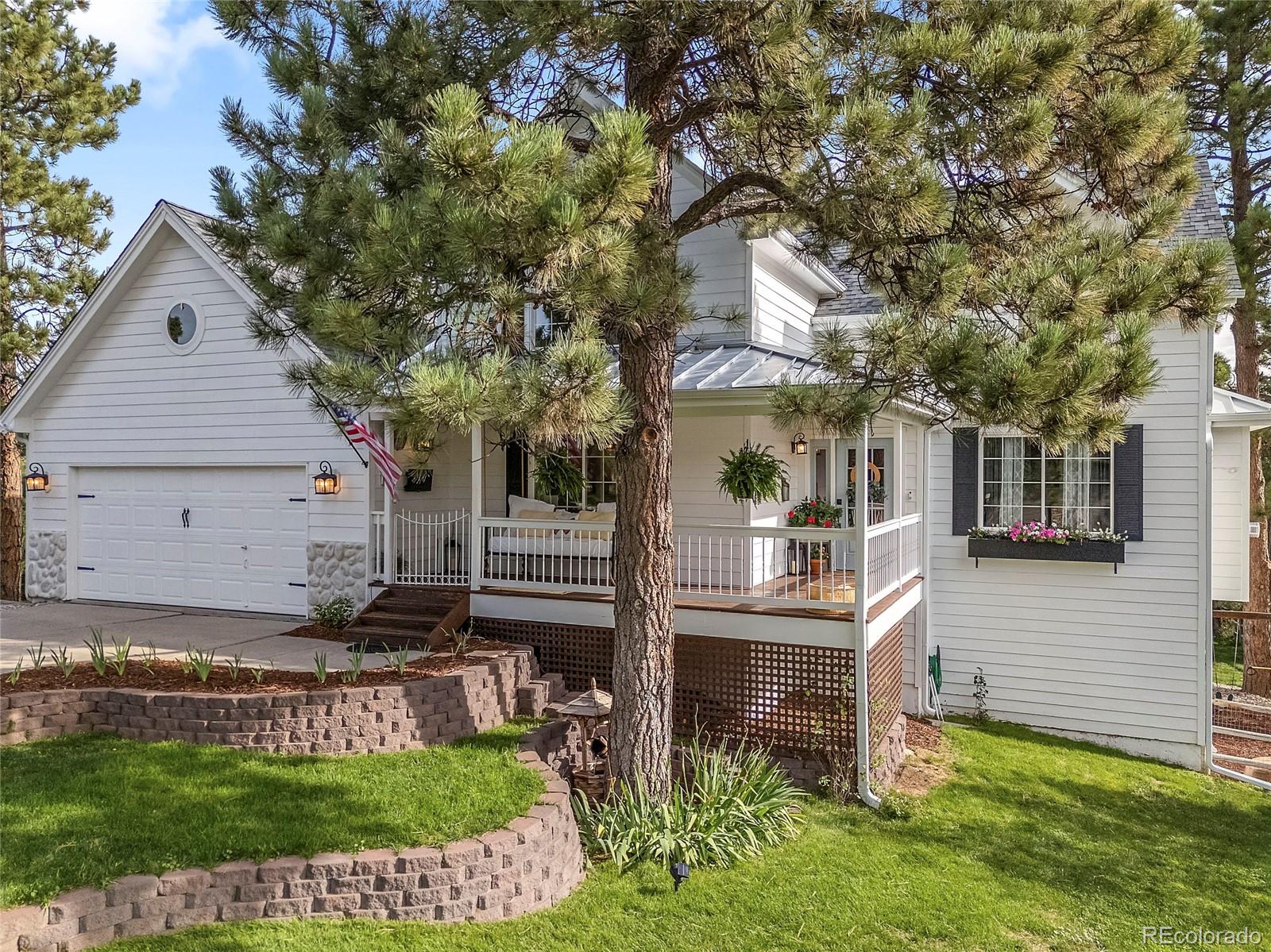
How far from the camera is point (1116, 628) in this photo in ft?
31.7

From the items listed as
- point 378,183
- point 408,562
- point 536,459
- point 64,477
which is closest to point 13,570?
point 64,477

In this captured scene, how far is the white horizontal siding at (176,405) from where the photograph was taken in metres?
10.2

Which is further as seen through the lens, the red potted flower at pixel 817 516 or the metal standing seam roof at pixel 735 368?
the red potted flower at pixel 817 516

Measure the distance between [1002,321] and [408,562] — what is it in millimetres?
7221

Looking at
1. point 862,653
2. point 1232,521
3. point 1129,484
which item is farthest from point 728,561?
point 1232,521

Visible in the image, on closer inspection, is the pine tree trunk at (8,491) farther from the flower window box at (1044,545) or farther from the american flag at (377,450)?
the flower window box at (1044,545)

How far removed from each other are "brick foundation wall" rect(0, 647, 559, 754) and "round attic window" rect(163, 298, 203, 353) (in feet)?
18.6

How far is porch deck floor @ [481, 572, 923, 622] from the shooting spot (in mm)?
7273

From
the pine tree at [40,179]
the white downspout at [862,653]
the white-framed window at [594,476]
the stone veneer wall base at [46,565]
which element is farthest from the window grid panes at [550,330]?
Answer: the pine tree at [40,179]

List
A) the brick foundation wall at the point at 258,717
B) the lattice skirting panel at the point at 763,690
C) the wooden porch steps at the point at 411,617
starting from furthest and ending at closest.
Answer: the wooden porch steps at the point at 411,617, the lattice skirting panel at the point at 763,690, the brick foundation wall at the point at 258,717

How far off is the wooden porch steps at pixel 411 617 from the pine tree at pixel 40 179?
6884 millimetres

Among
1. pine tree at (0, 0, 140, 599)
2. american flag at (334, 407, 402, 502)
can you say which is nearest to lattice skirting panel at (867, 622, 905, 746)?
american flag at (334, 407, 402, 502)

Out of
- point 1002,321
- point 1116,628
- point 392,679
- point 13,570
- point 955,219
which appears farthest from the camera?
point 13,570

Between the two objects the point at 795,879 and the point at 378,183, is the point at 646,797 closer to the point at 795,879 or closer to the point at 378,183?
the point at 795,879
